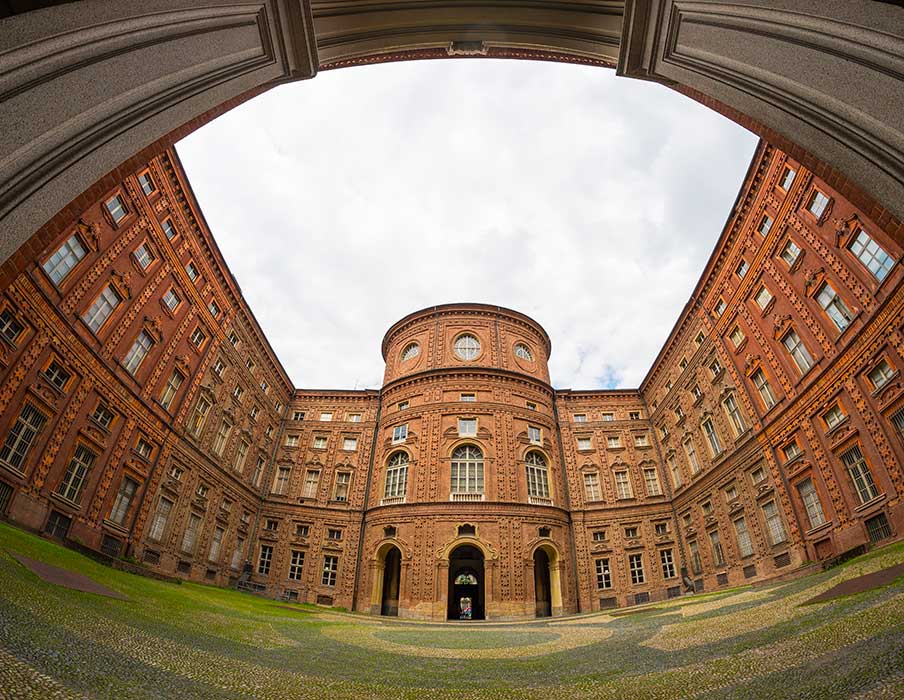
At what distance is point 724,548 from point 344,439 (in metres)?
28.6

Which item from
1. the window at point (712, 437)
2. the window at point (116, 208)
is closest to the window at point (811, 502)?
the window at point (712, 437)

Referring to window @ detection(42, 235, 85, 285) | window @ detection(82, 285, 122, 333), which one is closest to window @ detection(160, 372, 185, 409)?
window @ detection(82, 285, 122, 333)

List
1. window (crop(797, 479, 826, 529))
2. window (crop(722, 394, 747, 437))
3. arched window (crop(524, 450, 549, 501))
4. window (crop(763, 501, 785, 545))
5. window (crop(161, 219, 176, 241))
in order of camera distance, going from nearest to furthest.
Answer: window (crop(797, 479, 826, 529)) → window (crop(763, 501, 785, 545)) → window (crop(161, 219, 176, 241)) → window (crop(722, 394, 747, 437)) → arched window (crop(524, 450, 549, 501))

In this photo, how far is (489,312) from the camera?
37.5 m

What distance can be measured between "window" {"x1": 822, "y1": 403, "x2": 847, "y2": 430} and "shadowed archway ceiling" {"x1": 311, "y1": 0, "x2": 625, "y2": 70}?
20360 millimetres

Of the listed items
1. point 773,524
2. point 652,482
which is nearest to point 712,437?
point 773,524

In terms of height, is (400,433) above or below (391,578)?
above

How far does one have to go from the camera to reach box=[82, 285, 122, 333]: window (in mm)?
18670

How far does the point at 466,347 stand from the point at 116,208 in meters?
24.9

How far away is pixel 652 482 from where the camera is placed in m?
32.7

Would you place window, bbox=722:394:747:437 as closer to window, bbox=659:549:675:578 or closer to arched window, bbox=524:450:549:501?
window, bbox=659:549:675:578

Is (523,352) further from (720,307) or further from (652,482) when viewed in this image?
(720,307)

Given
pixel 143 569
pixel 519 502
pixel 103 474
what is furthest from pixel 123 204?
pixel 519 502

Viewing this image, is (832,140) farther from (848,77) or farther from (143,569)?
(143,569)
